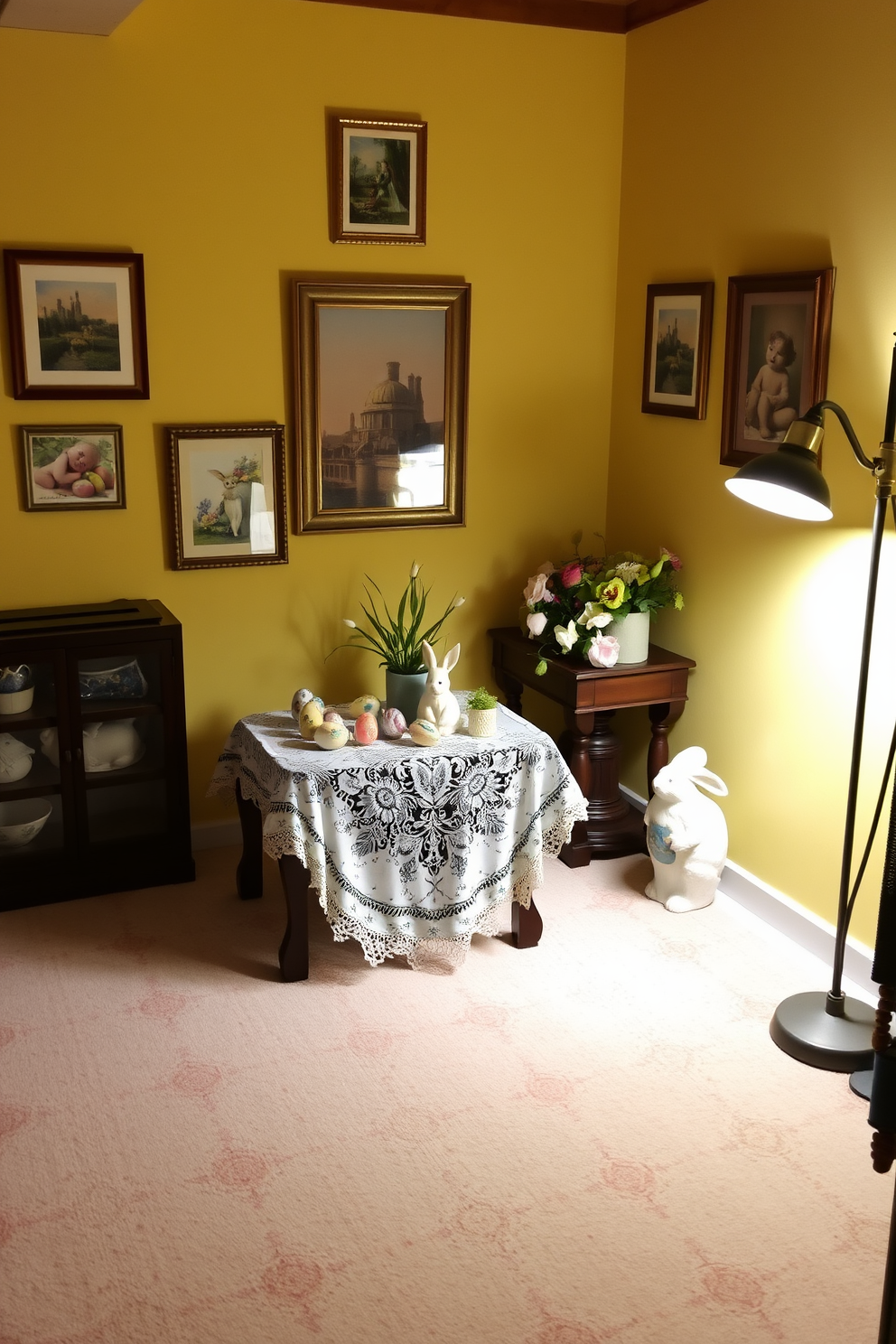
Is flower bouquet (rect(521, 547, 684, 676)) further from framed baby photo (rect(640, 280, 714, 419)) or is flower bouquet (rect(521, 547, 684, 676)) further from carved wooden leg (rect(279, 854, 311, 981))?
carved wooden leg (rect(279, 854, 311, 981))

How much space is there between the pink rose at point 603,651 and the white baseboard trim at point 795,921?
76 centimetres

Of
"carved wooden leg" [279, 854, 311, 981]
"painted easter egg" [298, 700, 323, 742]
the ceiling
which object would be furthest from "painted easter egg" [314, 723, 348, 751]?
the ceiling

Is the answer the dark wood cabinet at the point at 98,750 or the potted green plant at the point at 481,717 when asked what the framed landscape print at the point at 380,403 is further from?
the potted green plant at the point at 481,717

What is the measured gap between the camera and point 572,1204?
251cm

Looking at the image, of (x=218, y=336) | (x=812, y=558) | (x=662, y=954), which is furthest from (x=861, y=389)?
(x=218, y=336)

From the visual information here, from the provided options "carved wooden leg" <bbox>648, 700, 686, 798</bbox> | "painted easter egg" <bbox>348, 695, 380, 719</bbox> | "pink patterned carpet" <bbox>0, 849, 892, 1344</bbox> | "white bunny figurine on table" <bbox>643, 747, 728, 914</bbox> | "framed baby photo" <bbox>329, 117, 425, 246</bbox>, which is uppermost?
"framed baby photo" <bbox>329, 117, 425, 246</bbox>

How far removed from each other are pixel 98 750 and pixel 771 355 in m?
2.33

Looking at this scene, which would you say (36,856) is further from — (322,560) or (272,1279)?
(272,1279)

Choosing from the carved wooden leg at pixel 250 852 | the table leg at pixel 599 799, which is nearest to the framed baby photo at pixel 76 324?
the carved wooden leg at pixel 250 852

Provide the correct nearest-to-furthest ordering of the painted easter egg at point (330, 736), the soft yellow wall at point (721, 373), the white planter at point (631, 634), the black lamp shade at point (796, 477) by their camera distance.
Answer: the black lamp shade at point (796, 477) < the soft yellow wall at point (721, 373) < the painted easter egg at point (330, 736) < the white planter at point (631, 634)

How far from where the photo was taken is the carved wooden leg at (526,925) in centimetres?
353

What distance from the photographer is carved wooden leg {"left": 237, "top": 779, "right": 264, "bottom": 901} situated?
12.2 ft

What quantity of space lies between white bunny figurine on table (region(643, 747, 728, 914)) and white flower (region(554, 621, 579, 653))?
503 millimetres

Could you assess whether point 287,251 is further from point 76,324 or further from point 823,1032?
point 823,1032
